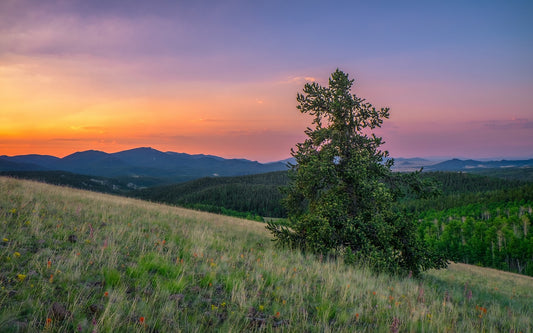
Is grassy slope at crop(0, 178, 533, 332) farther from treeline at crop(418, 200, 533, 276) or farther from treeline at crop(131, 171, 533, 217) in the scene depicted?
treeline at crop(131, 171, 533, 217)

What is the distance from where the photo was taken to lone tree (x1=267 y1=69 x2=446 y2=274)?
29.6 ft

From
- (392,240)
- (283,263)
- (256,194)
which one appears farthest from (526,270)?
(256,194)

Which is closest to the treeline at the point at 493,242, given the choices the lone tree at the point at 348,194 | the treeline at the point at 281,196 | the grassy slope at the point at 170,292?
the treeline at the point at 281,196

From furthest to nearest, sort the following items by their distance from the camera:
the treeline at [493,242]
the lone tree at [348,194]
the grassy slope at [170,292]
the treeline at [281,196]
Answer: the treeline at [281,196] < the treeline at [493,242] < the lone tree at [348,194] < the grassy slope at [170,292]

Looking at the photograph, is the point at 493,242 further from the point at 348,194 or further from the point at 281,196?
the point at 348,194

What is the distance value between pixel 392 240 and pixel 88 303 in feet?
31.6

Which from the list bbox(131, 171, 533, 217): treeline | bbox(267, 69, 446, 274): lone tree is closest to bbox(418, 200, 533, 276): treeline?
bbox(131, 171, 533, 217): treeline

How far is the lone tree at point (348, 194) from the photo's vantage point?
355 inches

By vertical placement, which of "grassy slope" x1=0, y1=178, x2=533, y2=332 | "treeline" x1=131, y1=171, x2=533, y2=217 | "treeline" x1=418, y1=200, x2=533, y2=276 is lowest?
"treeline" x1=418, y1=200, x2=533, y2=276

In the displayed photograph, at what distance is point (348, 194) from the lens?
10.3m

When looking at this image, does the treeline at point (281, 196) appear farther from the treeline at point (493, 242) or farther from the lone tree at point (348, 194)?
the lone tree at point (348, 194)

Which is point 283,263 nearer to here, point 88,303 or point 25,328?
point 88,303

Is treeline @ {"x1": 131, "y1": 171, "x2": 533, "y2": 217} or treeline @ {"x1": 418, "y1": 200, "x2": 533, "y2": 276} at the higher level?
treeline @ {"x1": 131, "y1": 171, "x2": 533, "y2": 217}

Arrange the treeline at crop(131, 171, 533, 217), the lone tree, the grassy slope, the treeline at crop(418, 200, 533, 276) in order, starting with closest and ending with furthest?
the grassy slope
the lone tree
the treeline at crop(418, 200, 533, 276)
the treeline at crop(131, 171, 533, 217)
